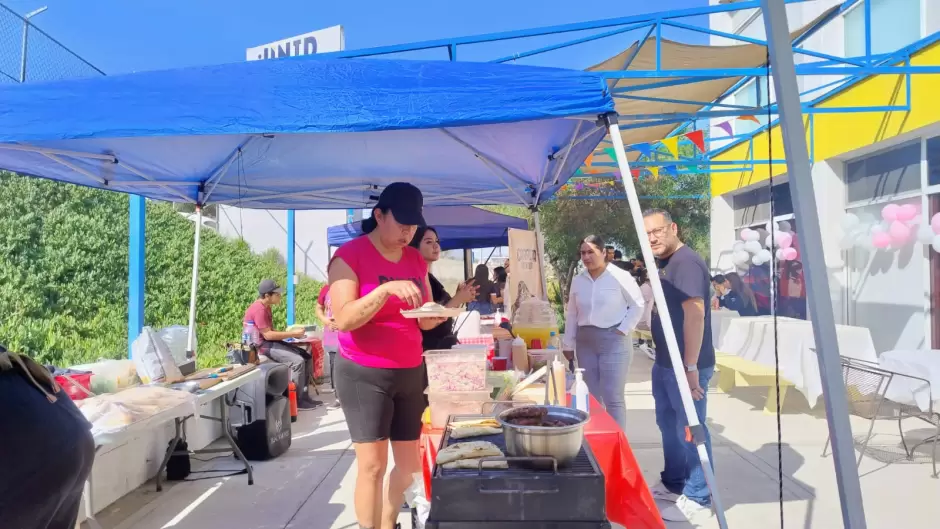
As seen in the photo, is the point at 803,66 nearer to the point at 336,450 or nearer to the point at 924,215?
the point at 924,215

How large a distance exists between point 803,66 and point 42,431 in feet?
20.6

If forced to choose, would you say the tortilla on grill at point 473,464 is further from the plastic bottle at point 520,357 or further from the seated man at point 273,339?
the seated man at point 273,339

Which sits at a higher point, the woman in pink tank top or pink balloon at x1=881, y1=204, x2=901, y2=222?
pink balloon at x1=881, y1=204, x2=901, y2=222

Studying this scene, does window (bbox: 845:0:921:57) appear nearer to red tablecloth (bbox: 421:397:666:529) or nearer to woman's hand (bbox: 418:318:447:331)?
red tablecloth (bbox: 421:397:666:529)

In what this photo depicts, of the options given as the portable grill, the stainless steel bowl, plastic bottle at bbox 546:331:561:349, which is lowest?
the portable grill

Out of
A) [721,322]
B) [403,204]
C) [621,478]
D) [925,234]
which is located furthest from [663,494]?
[925,234]

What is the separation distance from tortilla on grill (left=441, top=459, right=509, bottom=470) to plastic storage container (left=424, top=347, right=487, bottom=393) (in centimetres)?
81

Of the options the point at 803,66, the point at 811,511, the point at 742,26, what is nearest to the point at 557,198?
the point at 742,26

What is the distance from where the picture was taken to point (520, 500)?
5.46ft

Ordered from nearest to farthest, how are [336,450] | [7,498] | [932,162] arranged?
[7,498] < [336,450] < [932,162]

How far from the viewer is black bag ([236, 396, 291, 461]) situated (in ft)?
15.9

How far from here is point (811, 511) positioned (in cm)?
369

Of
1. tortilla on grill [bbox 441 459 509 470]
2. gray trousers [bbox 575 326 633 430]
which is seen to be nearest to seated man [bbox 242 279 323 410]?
gray trousers [bbox 575 326 633 430]

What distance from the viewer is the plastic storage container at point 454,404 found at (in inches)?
101
